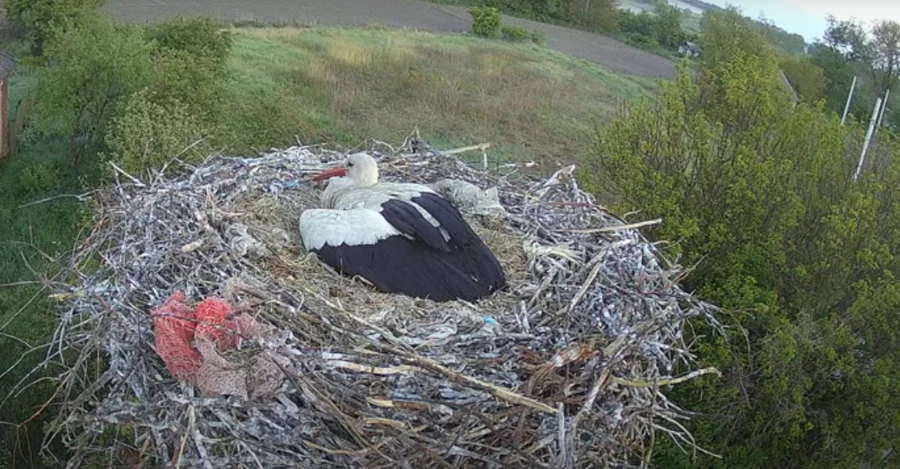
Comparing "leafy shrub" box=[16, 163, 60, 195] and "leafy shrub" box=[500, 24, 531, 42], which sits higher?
"leafy shrub" box=[500, 24, 531, 42]

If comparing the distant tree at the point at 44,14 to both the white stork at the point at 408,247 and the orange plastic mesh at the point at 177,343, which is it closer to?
the white stork at the point at 408,247

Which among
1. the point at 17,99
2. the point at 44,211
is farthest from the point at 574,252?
the point at 17,99

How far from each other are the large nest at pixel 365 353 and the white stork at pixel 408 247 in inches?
4.0

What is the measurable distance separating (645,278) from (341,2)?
2831 centimetres

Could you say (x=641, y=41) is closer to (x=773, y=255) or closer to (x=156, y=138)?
(x=773, y=255)

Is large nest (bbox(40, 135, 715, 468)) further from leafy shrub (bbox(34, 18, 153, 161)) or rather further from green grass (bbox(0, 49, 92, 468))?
leafy shrub (bbox(34, 18, 153, 161))

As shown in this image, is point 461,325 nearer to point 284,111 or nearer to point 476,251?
point 476,251

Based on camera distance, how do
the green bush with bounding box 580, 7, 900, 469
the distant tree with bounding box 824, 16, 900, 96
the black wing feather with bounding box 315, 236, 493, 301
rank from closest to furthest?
the black wing feather with bounding box 315, 236, 493, 301, the green bush with bounding box 580, 7, 900, 469, the distant tree with bounding box 824, 16, 900, 96

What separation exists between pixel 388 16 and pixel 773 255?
24.2m

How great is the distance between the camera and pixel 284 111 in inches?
496

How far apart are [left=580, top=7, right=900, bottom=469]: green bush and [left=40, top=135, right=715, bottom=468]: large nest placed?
2034mm

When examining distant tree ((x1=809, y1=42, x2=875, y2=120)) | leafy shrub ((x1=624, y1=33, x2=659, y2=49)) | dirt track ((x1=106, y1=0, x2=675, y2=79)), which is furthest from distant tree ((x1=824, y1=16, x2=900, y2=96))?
leafy shrub ((x1=624, y1=33, x2=659, y2=49))

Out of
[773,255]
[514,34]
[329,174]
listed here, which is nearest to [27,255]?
[329,174]

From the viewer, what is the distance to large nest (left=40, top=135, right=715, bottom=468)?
11.8 feet
